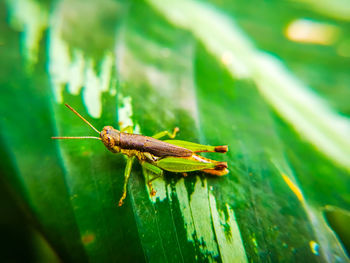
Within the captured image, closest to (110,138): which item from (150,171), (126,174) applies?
(126,174)

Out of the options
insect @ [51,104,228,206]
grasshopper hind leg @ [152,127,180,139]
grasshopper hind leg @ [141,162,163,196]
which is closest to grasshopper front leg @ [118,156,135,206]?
insect @ [51,104,228,206]

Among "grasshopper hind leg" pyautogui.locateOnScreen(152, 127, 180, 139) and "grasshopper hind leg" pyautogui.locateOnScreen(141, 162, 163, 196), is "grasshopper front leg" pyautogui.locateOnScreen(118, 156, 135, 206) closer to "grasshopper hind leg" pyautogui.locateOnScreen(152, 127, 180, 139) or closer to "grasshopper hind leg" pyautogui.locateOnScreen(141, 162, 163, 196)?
"grasshopper hind leg" pyautogui.locateOnScreen(141, 162, 163, 196)

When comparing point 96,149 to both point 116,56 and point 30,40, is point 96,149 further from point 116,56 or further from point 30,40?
point 30,40

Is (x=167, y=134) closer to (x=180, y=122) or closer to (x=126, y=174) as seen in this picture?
(x=180, y=122)

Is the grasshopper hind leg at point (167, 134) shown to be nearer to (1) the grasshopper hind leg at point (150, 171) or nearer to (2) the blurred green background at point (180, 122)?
(2) the blurred green background at point (180, 122)

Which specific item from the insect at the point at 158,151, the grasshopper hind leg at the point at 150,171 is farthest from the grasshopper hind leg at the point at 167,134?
the grasshopper hind leg at the point at 150,171

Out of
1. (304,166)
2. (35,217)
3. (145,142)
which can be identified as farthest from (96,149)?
(304,166)
